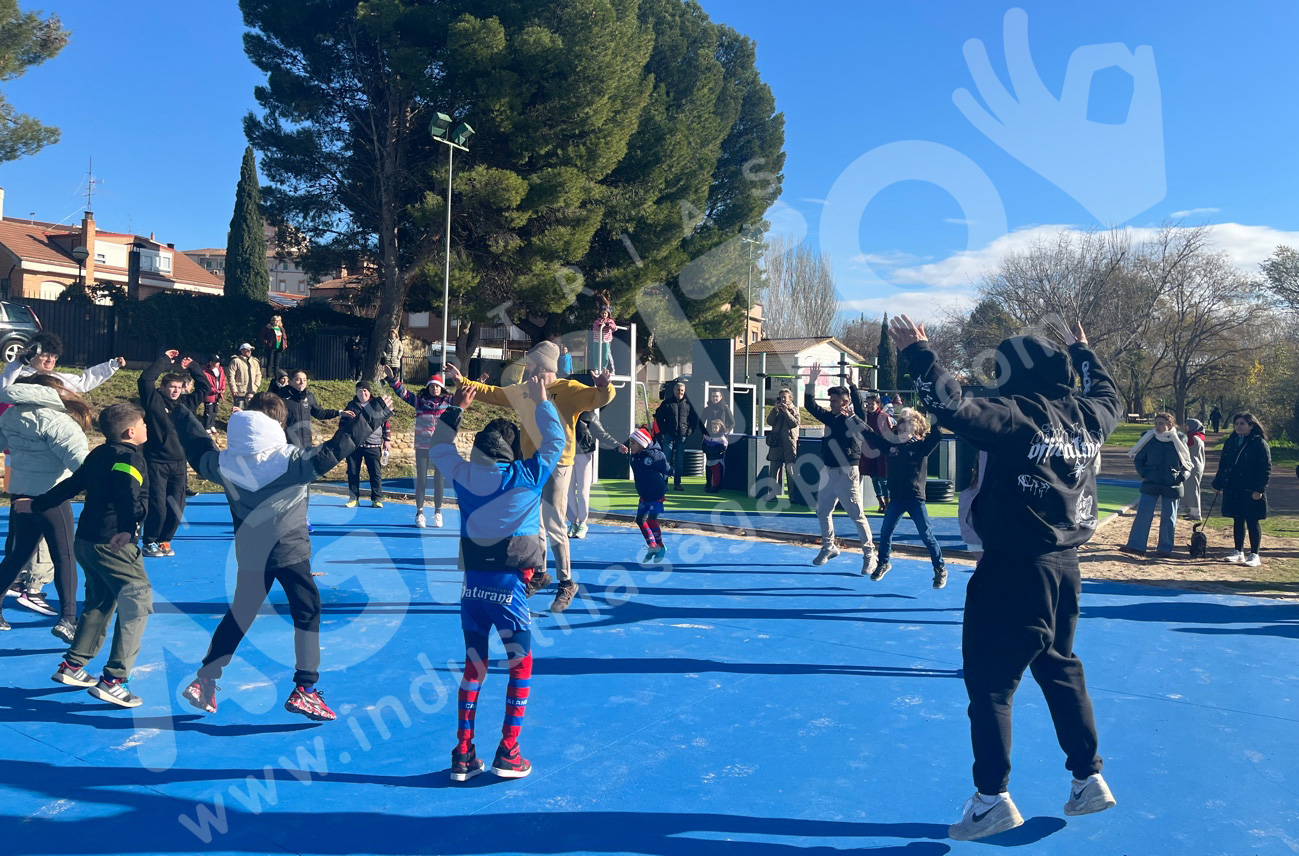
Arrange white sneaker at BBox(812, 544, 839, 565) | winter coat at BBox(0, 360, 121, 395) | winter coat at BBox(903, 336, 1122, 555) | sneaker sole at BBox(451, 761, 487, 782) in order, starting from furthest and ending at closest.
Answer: white sneaker at BBox(812, 544, 839, 565) < winter coat at BBox(0, 360, 121, 395) < sneaker sole at BBox(451, 761, 487, 782) < winter coat at BBox(903, 336, 1122, 555)

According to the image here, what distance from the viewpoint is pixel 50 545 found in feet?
18.7

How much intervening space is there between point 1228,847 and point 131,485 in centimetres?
547

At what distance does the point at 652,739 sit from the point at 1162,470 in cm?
852

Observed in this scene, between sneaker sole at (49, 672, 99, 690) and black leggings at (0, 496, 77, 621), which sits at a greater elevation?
black leggings at (0, 496, 77, 621)

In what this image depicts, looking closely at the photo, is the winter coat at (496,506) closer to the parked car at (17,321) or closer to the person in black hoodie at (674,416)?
the person in black hoodie at (674,416)

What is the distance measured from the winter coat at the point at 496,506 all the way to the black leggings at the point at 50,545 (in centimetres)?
318

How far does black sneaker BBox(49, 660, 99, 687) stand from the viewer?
4.81m

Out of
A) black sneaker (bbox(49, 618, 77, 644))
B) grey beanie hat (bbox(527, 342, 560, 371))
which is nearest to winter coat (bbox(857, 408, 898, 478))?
grey beanie hat (bbox(527, 342, 560, 371))

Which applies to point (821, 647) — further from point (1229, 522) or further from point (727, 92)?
point (727, 92)

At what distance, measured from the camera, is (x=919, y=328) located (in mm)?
3723

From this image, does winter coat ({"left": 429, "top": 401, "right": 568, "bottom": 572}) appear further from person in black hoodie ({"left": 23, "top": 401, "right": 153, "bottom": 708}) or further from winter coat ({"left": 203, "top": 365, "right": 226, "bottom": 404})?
winter coat ({"left": 203, "top": 365, "right": 226, "bottom": 404})

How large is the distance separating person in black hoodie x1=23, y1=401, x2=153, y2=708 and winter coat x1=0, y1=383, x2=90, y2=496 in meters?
1.07

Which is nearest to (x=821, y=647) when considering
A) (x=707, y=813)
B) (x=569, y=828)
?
(x=707, y=813)

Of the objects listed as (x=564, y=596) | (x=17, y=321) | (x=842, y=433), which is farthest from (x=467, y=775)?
(x=17, y=321)
